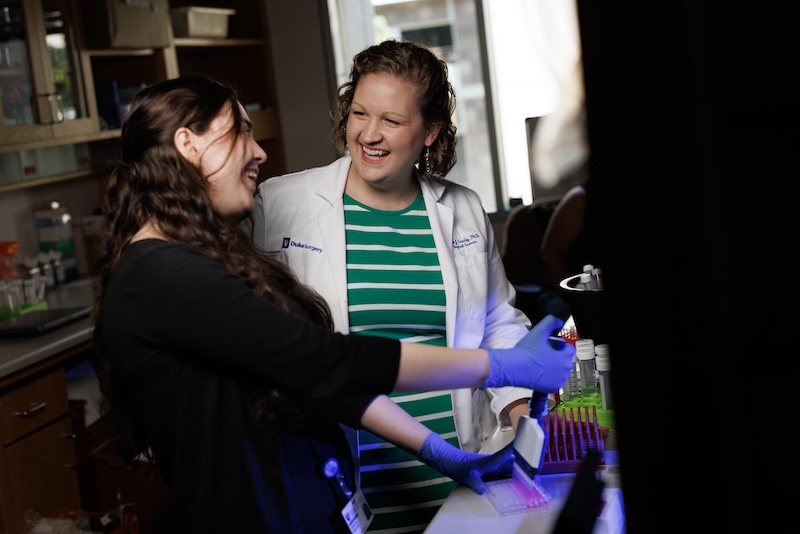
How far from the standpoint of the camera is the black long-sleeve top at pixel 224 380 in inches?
43.9

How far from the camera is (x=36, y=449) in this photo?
113 inches

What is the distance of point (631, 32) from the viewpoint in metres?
0.42

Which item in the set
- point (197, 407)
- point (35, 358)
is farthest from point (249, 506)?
point (35, 358)

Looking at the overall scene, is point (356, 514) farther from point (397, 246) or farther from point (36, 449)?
point (36, 449)

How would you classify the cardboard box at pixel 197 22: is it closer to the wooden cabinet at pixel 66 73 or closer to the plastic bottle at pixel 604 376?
the wooden cabinet at pixel 66 73

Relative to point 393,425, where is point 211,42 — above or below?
above

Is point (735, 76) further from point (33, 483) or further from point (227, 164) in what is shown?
point (33, 483)

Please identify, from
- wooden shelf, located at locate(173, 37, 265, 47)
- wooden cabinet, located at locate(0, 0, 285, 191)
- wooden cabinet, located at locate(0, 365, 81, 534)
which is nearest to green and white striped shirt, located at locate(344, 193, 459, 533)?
wooden cabinet, located at locate(0, 0, 285, 191)

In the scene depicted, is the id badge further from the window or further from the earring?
the window

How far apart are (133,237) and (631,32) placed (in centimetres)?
100

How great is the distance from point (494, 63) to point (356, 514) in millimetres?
4344

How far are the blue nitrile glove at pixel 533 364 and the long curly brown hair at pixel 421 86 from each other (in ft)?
2.15

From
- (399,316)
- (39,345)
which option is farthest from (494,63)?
(399,316)

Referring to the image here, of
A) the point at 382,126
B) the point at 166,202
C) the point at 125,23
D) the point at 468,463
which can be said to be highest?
the point at 125,23
